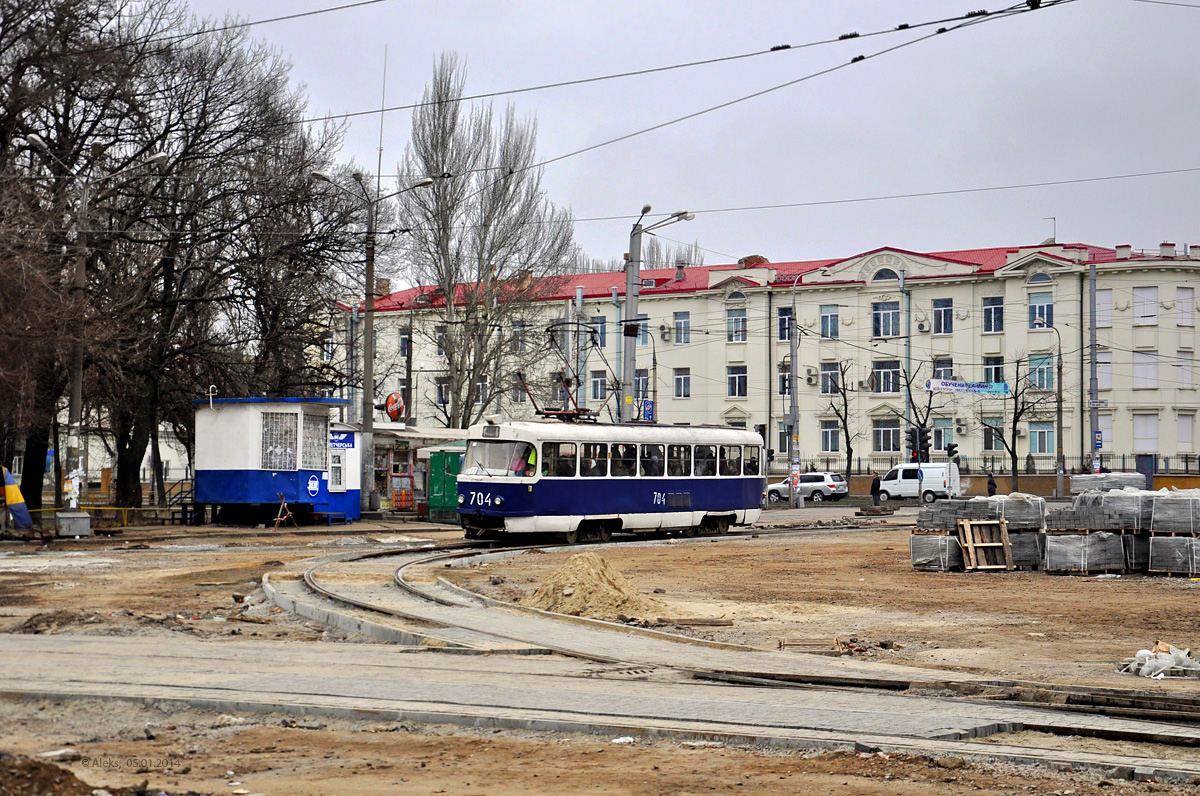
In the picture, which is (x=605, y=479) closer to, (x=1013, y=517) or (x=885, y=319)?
(x=1013, y=517)

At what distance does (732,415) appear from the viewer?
244ft

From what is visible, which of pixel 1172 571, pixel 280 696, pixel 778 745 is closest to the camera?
pixel 778 745

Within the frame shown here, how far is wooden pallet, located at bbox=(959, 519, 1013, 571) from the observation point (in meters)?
24.1

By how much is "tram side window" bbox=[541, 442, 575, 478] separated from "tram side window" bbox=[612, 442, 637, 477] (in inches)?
63.2

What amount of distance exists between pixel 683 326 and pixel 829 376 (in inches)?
348

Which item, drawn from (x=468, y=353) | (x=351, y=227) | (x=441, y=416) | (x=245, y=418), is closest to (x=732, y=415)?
(x=441, y=416)

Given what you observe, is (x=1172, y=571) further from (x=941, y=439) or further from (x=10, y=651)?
(x=941, y=439)

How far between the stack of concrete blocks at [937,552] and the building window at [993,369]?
4605cm

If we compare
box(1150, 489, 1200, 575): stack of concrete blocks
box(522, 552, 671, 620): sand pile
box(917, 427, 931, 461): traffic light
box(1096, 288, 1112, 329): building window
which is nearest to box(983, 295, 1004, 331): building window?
box(1096, 288, 1112, 329): building window

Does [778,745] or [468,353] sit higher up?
[468,353]

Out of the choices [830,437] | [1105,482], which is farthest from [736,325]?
[1105,482]

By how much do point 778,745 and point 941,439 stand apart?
64460 millimetres

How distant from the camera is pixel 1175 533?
22.5 metres

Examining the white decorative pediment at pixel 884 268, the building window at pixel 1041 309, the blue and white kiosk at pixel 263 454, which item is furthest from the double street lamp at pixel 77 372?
the building window at pixel 1041 309
